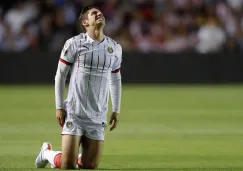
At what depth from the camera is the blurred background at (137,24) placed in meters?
24.6

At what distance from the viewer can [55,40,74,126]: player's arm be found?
8697 millimetres

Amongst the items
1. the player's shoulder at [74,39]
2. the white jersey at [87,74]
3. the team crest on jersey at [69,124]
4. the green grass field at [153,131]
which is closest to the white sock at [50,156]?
the green grass field at [153,131]

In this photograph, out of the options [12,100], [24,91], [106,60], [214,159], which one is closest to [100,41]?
[106,60]

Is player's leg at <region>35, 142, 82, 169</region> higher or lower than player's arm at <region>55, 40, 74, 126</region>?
lower

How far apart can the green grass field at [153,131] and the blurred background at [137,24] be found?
2.89m

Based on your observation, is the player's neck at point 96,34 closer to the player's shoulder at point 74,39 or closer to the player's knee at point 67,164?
the player's shoulder at point 74,39

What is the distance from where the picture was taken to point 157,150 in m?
10.9

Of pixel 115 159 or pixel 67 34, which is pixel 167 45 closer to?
pixel 67 34

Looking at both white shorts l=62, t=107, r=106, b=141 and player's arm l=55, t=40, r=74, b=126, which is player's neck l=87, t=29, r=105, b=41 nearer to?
player's arm l=55, t=40, r=74, b=126

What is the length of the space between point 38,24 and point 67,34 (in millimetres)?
1034

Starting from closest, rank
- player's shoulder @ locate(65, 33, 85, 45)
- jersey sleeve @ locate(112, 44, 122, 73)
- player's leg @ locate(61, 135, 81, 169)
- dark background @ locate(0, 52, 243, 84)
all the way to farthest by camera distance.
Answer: player's leg @ locate(61, 135, 81, 169) < player's shoulder @ locate(65, 33, 85, 45) < jersey sleeve @ locate(112, 44, 122, 73) < dark background @ locate(0, 52, 243, 84)

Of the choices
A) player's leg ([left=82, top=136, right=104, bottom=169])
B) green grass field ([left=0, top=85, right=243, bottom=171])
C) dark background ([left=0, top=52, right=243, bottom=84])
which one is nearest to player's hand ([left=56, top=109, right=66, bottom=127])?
player's leg ([left=82, top=136, right=104, bottom=169])

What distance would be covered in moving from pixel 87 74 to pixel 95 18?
65 centimetres

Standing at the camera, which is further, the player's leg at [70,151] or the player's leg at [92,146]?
the player's leg at [92,146]
